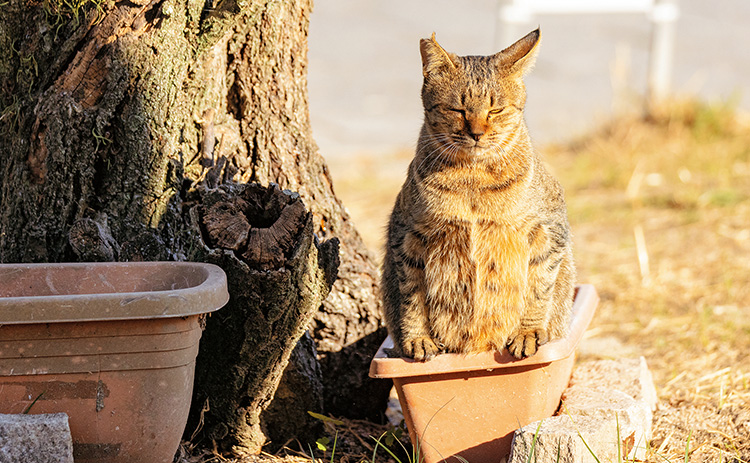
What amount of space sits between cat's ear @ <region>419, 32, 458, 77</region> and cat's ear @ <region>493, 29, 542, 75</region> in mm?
149

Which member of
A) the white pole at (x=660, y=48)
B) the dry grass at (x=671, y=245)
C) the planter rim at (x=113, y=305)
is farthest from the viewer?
the white pole at (x=660, y=48)

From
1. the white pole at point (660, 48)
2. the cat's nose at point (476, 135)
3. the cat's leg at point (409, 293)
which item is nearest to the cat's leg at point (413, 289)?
the cat's leg at point (409, 293)

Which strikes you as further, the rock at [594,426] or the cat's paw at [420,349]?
the cat's paw at [420,349]

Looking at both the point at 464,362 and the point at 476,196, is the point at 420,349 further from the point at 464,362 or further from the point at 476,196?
the point at 476,196

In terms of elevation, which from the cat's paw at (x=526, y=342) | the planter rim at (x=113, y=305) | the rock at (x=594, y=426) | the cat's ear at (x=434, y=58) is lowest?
the rock at (x=594, y=426)

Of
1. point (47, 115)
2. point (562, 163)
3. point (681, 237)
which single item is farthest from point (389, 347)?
point (562, 163)

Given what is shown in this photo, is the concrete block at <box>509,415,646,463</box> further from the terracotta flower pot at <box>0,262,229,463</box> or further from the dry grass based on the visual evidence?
the terracotta flower pot at <box>0,262,229,463</box>

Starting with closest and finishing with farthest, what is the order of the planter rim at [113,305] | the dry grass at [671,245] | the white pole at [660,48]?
1. the planter rim at [113,305]
2. the dry grass at [671,245]
3. the white pole at [660,48]

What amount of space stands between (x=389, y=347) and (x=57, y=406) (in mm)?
1123

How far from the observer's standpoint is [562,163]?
24.8 feet

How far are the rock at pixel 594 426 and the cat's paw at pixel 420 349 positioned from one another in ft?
1.17

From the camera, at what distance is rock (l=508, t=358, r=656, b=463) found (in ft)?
7.55

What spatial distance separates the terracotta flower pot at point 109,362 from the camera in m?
1.92

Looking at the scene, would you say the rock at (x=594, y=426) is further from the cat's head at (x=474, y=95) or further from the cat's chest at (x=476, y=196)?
the cat's head at (x=474, y=95)
